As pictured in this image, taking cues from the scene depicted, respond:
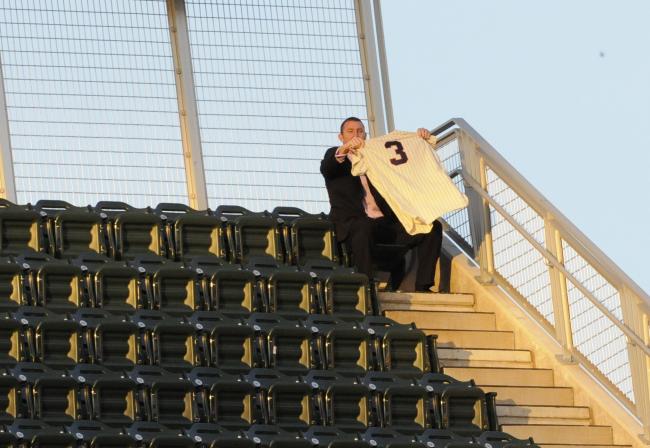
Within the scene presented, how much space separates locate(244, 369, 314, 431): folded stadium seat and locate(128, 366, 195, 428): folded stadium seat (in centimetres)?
35

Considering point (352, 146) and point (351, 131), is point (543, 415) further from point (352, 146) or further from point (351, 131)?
point (351, 131)

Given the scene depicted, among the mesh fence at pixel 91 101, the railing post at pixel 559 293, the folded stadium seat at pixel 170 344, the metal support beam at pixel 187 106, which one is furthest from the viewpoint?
the metal support beam at pixel 187 106

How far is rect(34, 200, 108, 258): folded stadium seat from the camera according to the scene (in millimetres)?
10094

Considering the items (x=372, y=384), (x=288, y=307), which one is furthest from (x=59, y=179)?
(x=372, y=384)

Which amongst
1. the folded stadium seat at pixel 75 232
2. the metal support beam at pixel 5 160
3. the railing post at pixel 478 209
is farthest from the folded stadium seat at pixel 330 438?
the metal support beam at pixel 5 160

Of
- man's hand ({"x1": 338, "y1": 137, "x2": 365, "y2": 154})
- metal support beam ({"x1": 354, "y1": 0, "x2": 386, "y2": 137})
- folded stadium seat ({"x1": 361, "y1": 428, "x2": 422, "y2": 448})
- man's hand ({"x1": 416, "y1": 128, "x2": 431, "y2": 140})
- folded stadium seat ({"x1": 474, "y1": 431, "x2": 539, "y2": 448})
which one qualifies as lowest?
folded stadium seat ({"x1": 474, "y1": 431, "x2": 539, "y2": 448})

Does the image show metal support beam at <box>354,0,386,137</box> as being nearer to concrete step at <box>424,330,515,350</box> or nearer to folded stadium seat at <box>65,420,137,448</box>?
concrete step at <box>424,330,515,350</box>

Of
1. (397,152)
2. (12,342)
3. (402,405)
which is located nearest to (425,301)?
(397,152)

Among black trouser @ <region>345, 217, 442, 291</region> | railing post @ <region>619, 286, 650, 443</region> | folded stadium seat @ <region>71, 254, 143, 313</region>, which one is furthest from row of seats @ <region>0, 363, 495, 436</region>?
black trouser @ <region>345, 217, 442, 291</region>

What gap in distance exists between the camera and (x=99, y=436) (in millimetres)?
8344

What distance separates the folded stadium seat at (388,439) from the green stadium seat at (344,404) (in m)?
0.11

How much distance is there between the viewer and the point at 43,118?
11.9 metres

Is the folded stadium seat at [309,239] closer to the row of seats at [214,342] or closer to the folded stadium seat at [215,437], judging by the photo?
the row of seats at [214,342]

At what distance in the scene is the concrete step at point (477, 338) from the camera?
418 inches
